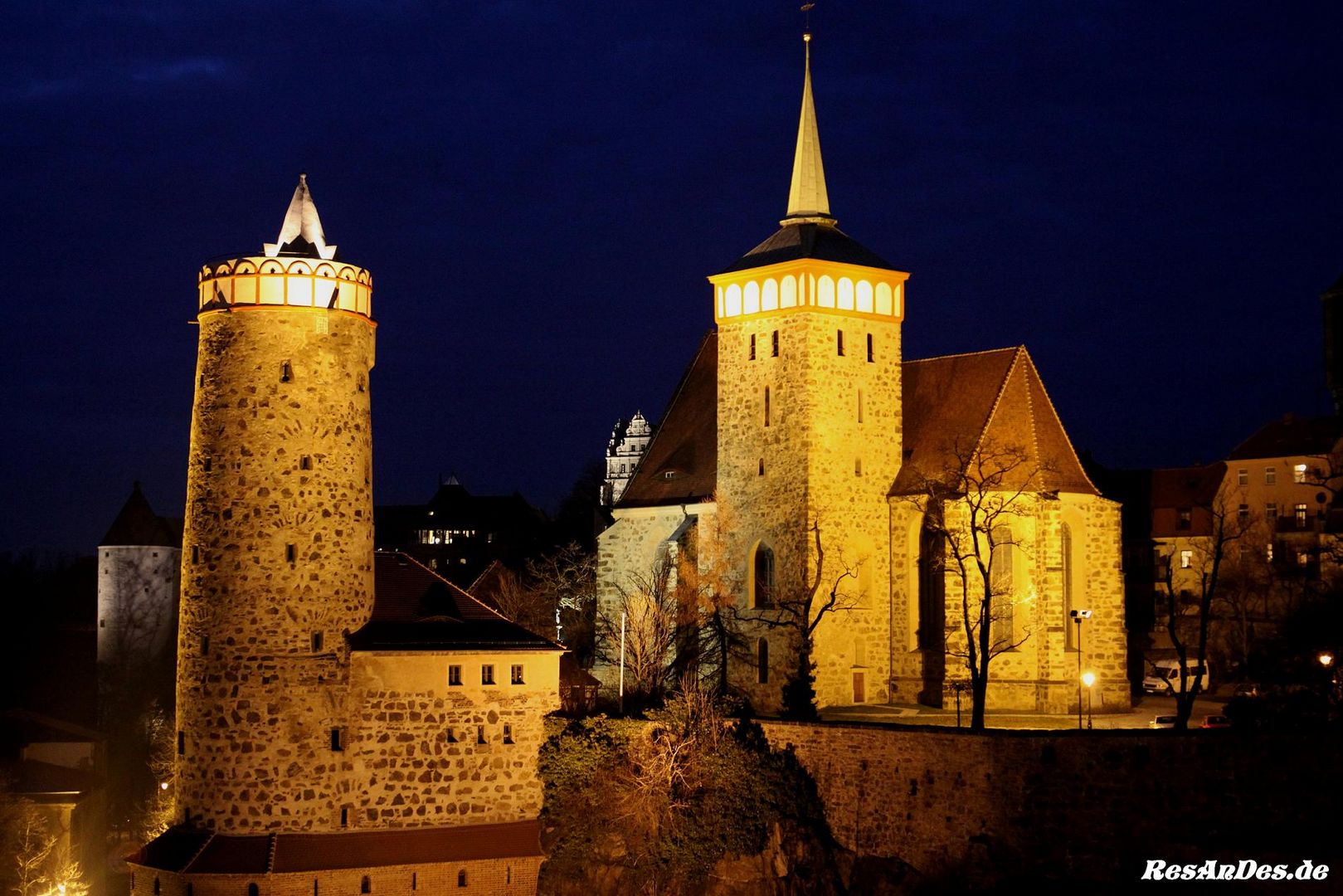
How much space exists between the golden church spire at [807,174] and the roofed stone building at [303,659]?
1589cm

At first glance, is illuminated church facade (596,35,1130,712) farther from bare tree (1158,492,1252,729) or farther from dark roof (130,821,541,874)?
bare tree (1158,492,1252,729)

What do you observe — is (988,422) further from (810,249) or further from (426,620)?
(426,620)

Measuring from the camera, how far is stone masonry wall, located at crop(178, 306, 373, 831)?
126 feet

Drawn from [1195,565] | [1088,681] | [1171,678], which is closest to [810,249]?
[1088,681]

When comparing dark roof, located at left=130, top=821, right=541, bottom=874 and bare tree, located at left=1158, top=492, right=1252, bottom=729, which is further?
bare tree, located at left=1158, top=492, right=1252, bottom=729

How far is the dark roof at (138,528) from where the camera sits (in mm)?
85750

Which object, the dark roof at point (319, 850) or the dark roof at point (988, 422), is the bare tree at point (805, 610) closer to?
the dark roof at point (988, 422)

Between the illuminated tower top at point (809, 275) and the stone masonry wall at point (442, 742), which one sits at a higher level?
the illuminated tower top at point (809, 275)

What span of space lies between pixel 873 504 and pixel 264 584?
17477 mm

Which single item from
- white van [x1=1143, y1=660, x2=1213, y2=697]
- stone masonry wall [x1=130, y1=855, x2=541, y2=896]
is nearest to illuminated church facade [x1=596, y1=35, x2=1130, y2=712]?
white van [x1=1143, y1=660, x2=1213, y2=697]

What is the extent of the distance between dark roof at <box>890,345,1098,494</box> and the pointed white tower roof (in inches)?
682

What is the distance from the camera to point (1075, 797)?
35562mm

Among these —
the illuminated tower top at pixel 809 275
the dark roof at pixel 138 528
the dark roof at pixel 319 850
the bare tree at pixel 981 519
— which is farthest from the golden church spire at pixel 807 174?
the dark roof at pixel 138 528

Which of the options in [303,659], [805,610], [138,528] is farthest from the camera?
[138,528]
